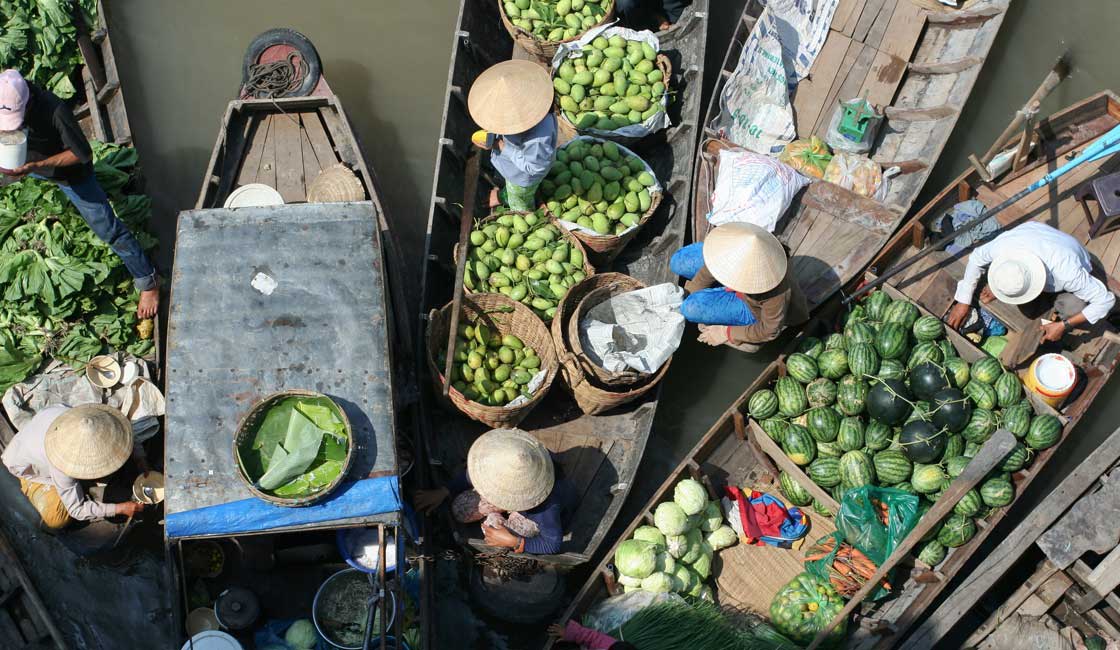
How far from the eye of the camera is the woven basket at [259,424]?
4504 millimetres

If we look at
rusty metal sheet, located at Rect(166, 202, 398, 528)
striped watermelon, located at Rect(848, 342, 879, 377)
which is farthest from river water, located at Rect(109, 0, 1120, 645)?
striped watermelon, located at Rect(848, 342, 879, 377)

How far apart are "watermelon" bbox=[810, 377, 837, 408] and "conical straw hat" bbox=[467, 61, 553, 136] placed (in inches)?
108

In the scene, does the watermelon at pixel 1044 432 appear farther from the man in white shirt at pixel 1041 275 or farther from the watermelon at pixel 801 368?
the watermelon at pixel 801 368

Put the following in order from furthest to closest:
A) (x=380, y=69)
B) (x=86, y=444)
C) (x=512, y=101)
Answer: (x=380, y=69), (x=512, y=101), (x=86, y=444)

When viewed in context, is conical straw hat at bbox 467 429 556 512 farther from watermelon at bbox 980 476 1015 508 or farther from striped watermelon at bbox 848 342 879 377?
watermelon at bbox 980 476 1015 508

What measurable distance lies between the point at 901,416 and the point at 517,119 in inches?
132

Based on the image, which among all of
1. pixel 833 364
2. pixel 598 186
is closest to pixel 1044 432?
pixel 833 364

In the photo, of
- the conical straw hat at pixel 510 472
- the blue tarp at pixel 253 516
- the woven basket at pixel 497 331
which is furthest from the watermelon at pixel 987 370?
the blue tarp at pixel 253 516

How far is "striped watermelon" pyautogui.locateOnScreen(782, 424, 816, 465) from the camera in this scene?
5984 millimetres

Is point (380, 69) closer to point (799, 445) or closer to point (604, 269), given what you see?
point (604, 269)

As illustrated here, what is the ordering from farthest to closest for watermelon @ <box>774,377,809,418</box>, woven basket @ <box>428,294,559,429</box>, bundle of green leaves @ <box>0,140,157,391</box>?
watermelon @ <box>774,377,809,418</box>, bundle of green leaves @ <box>0,140,157,391</box>, woven basket @ <box>428,294,559,429</box>

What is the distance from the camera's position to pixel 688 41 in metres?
7.64

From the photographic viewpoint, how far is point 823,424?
5.99 m

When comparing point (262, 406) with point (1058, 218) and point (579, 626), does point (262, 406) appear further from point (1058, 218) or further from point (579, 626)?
point (1058, 218)
